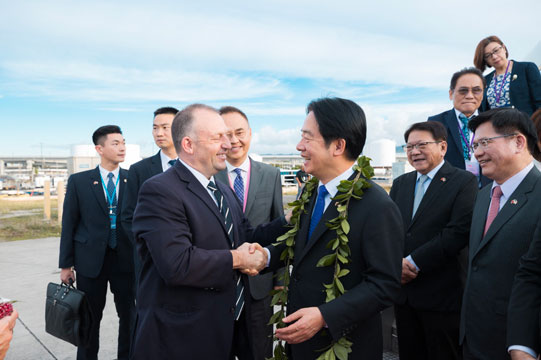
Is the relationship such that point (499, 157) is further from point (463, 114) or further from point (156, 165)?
point (156, 165)

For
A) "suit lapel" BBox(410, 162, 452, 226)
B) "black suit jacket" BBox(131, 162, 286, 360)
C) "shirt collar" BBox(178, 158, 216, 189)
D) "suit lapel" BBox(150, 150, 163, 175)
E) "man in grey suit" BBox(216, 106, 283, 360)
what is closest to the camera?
"black suit jacket" BBox(131, 162, 286, 360)

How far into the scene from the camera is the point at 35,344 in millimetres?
4707

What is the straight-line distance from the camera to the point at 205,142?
7.97 feet

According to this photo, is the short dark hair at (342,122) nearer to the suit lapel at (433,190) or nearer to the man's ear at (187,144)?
the man's ear at (187,144)

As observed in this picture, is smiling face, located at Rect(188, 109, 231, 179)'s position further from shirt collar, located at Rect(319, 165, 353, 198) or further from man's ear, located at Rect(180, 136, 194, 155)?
shirt collar, located at Rect(319, 165, 353, 198)

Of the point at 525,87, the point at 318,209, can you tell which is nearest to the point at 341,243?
the point at 318,209

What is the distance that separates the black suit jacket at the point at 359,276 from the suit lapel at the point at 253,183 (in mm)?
1307

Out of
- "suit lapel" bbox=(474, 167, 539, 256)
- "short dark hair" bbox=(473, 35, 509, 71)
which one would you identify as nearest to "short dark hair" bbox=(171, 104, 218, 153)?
"suit lapel" bbox=(474, 167, 539, 256)

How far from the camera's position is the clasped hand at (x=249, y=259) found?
225 centimetres

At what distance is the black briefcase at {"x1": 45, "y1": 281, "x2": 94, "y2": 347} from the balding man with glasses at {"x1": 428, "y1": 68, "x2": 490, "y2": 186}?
4111 millimetres

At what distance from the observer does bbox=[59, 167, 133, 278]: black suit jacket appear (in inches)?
164

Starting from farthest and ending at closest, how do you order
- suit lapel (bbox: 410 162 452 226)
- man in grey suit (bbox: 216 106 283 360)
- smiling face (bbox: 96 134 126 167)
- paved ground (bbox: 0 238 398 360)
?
1. smiling face (bbox: 96 134 126 167)
2. paved ground (bbox: 0 238 398 360)
3. man in grey suit (bbox: 216 106 283 360)
4. suit lapel (bbox: 410 162 452 226)

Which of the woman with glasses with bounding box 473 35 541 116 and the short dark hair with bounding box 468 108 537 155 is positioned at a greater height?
the woman with glasses with bounding box 473 35 541 116

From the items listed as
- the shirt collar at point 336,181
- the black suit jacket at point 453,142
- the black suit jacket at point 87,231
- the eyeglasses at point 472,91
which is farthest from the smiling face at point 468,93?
the black suit jacket at point 87,231
